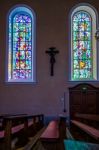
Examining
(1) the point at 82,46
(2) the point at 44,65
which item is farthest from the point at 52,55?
(1) the point at 82,46

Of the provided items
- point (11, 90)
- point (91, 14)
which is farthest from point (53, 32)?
point (11, 90)

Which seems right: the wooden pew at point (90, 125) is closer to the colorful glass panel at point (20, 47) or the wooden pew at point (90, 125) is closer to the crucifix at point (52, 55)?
the crucifix at point (52, 55)

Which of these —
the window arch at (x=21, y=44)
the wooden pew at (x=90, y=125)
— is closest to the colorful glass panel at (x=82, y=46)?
the window arch at (x=21, y=44)

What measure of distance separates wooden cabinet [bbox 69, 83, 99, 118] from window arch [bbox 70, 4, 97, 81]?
65 centimetres

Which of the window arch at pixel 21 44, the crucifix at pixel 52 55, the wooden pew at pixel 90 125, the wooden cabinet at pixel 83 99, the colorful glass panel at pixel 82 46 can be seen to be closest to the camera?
the wooden pew at pixel 90 125

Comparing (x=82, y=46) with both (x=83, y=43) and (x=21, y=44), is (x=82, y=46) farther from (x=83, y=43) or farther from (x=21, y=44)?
(x=21, y=44)

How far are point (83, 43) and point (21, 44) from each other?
2838 millimetres

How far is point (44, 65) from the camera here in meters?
12.7

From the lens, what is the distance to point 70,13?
42.5ft

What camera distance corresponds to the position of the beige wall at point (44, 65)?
41.2 ft

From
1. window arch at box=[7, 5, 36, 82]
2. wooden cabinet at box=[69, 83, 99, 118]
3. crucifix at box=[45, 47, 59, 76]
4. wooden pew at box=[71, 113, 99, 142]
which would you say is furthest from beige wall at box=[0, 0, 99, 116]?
wooden pew at box=[71, 113, 99, 142]

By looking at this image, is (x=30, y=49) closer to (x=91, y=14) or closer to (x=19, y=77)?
(x=19, y=77)

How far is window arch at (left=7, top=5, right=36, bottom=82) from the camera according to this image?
1305 centimetres

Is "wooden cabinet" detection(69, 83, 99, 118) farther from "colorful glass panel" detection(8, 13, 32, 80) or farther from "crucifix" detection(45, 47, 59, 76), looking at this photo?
"colorful glass panel" detection(8, 13, 32, 80)
